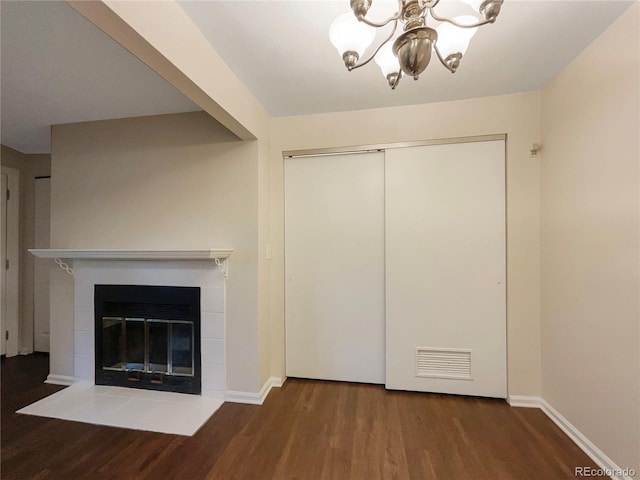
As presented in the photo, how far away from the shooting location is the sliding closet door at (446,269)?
2.13 m

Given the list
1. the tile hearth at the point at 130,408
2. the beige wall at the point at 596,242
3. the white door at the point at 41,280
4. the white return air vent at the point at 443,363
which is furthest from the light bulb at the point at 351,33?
the white door at the point at 41,280

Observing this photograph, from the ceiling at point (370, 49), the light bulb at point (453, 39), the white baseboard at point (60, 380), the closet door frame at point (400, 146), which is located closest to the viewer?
the light bulb at point (453, 39)

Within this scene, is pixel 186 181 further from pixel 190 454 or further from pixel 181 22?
pixel 190 454

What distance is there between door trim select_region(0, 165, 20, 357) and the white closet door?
10.8ft

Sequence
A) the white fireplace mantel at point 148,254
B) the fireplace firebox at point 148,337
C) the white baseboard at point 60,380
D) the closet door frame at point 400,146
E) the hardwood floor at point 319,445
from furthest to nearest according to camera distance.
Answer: the white baseboard at point 60,380, the fireplace firebox at point 148,337, the closet door frame at point 400,146, the white fireplace mantel at point 148,254, the hardwood floor at point 319,445

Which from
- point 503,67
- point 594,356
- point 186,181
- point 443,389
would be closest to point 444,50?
point 503,67

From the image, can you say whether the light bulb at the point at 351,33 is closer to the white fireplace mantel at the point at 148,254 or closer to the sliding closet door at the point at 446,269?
the sliding closet door at the point at 446,269

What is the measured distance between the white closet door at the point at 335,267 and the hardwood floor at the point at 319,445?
351mm

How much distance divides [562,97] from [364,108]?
4.53 ft

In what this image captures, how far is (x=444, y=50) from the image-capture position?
3.65 ft

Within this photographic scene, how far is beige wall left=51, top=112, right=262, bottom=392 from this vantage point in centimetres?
217

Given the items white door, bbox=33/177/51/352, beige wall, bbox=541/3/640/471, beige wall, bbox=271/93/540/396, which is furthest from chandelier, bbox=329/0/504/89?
white door, bbox=33/177/51/352

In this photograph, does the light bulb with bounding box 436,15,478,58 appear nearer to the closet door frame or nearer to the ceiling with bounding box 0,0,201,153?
the closet door frame

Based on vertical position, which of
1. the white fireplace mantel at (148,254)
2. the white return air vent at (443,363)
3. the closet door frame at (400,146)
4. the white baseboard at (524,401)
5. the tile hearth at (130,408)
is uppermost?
the closet door frame at (400,146)
